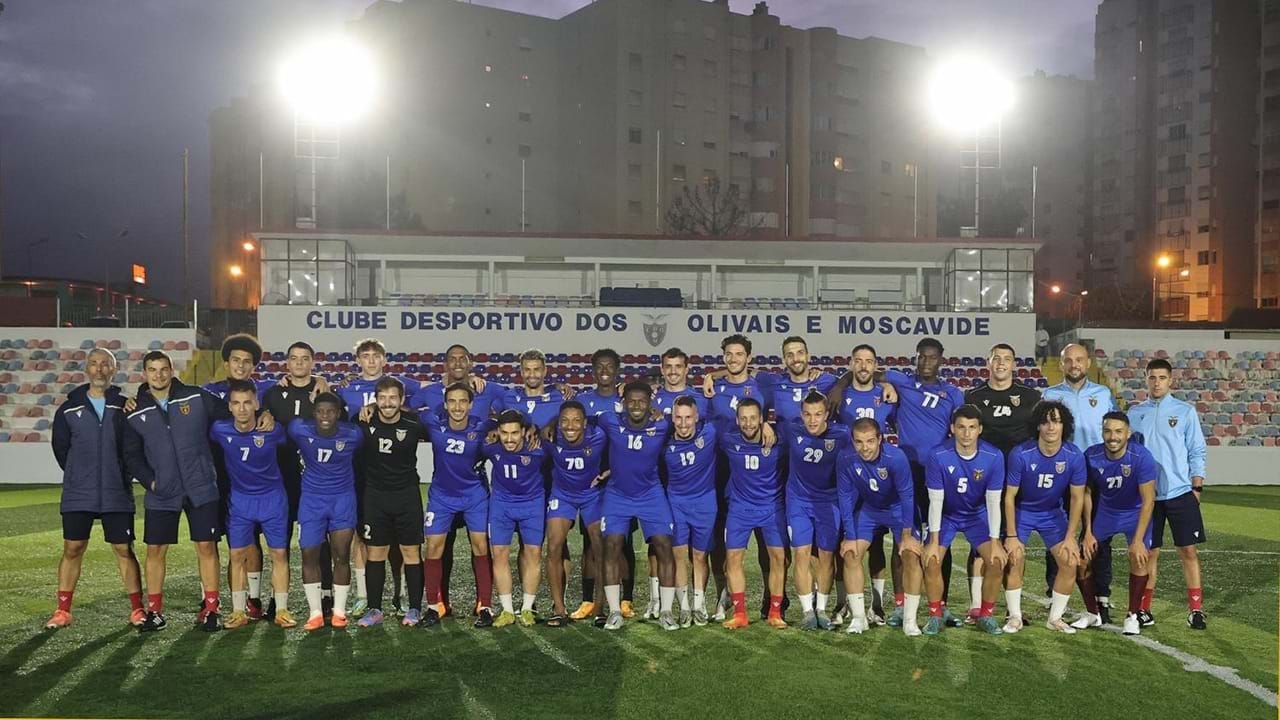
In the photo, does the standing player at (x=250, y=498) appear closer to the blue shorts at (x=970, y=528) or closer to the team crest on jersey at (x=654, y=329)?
the blue shorts at (x=970, y=528)

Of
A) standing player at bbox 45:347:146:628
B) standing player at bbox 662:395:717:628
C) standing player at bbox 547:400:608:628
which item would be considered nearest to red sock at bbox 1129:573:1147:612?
standing player at bbox 662:395:717:628

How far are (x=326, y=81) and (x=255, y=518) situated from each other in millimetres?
25380

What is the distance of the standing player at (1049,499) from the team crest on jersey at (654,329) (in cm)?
1673

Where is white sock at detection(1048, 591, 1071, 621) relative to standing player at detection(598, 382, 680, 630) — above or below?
below

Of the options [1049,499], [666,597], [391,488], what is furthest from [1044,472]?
[391,488]

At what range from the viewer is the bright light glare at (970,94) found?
3105 cm

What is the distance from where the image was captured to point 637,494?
725 cm

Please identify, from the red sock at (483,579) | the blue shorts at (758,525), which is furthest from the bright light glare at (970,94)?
the red sock at (483,579)

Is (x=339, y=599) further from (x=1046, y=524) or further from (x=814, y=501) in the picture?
(x=1046, y=524)

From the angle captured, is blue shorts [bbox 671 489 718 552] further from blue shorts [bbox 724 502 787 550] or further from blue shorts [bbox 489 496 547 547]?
blue shorts [bbox 489 496 547 547]

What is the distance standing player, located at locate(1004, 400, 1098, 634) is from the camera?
699 centimetres

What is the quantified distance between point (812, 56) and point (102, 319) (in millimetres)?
47715

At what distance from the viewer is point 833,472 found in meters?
7.08

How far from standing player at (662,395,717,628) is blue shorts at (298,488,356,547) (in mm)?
2214
